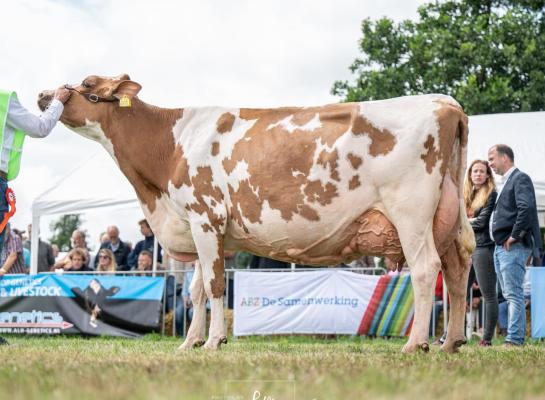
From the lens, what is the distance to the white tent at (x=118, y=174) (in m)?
14.9

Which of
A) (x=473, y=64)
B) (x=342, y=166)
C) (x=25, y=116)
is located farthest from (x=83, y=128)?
(x=473, y=64)

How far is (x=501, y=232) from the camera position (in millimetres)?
9406

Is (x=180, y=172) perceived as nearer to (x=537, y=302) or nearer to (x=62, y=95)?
(x=62, y=95)

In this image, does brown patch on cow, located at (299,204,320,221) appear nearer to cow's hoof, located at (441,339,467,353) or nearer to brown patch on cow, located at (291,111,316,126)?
brown patch on cow, located at (291,111,316,126)

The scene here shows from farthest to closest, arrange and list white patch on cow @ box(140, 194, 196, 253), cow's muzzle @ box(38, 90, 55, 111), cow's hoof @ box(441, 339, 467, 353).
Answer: cow's muzzle @ box(38, 90, 55, 111) → white patch on cow @ box(140, 194, 196, 253) → cow's hoof @ box(441, 339, 467, 353)

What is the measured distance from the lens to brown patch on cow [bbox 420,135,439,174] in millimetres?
6824

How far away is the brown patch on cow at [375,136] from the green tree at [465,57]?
20.4 metres

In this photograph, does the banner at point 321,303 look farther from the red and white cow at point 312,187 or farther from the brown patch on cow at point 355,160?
the brown patch on cow at point 355,160

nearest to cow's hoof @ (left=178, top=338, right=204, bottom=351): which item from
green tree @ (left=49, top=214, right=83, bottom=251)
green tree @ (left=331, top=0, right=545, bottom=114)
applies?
green tree @ (left=331, top=0, right=545, bottom=114)

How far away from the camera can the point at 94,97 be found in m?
8.12

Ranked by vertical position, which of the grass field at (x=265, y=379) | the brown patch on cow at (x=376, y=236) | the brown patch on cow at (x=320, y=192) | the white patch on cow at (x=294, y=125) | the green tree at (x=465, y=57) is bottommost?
the grass field at (x=265, y=379)

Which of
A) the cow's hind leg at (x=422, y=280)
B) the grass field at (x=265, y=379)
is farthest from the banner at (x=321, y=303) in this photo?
the grass field at (x=265, y=379)

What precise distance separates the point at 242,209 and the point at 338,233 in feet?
2.99

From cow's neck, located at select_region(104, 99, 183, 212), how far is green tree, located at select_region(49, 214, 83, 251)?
72690 mm
